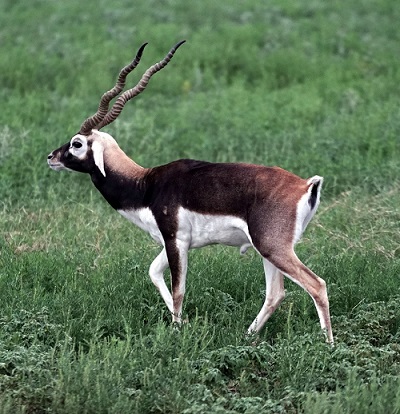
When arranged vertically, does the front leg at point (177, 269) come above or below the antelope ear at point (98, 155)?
below

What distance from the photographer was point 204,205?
6.71 m

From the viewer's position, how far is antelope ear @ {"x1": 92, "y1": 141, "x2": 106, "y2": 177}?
7.16 m

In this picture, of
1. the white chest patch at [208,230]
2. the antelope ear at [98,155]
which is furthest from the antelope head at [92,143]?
the white chest patch at [208,230]

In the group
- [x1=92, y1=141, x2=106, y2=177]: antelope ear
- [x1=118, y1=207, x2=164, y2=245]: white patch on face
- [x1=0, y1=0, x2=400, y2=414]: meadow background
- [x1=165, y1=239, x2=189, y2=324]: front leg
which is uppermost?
[x1=92, y1=141, x2=106, y2=177]: antelope ear

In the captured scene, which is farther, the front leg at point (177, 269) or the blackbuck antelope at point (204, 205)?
the front leg at point (177, 269)

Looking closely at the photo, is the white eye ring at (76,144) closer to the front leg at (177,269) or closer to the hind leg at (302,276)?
the front leg at (177,269)

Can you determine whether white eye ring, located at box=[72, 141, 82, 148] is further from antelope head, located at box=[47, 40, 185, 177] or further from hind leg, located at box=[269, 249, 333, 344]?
hind leg, located at box=[269, 249, 333, 344]

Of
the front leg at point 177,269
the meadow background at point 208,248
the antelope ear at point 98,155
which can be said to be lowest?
the meadow background at point 208,248

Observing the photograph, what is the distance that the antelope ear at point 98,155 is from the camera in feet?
23.5

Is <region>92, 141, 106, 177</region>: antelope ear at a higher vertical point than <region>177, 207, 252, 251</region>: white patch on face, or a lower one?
higher

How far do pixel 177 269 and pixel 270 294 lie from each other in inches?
23.5

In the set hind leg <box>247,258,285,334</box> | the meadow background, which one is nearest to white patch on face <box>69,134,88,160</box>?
the meadow background

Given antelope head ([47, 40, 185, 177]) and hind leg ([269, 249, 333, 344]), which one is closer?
hind leg ([269, 249, 333, 344])

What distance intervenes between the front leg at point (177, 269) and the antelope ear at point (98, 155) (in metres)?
0.74
